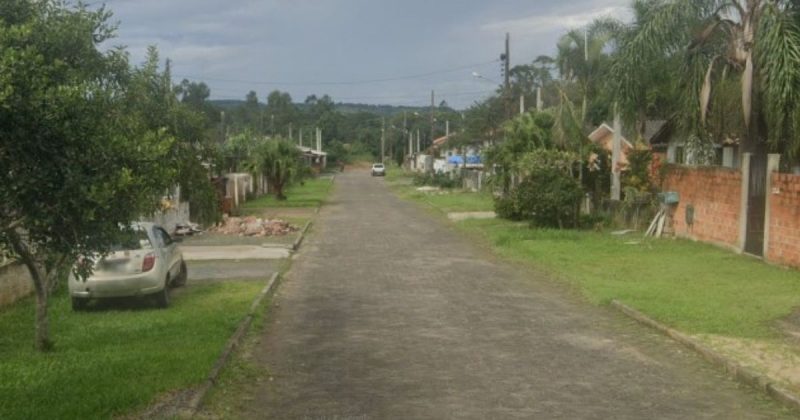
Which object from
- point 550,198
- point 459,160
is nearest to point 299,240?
point 550,198

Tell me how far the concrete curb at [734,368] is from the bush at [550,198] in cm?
1434

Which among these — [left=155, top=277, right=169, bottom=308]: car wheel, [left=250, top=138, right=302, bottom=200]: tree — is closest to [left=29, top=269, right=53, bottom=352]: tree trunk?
[left=155, top=277, right=169, bottom=308]: car wheel

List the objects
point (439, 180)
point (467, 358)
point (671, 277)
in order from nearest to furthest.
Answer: point (467, 358), point (671, 277), point (439, 180)

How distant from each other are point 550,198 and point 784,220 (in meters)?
9.68

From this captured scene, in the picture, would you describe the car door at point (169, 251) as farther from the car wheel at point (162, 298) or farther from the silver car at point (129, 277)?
the car wheel at point (162, 298)

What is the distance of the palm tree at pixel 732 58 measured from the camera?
57.8ft

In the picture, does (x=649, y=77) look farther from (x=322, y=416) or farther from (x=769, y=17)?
(x=322, y=416)

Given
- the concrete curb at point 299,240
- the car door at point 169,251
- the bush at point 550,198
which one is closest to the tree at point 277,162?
the concrete curb at point 299,240

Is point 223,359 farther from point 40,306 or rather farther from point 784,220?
point 784,220

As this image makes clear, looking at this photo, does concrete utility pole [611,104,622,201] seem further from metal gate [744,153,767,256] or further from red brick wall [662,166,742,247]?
metal gate [744,153,767,256]

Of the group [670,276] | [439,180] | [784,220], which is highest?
[784,220]

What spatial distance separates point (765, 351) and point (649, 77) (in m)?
13.2

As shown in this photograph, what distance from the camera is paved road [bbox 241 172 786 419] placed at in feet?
25.8

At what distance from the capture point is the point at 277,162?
162 ft
